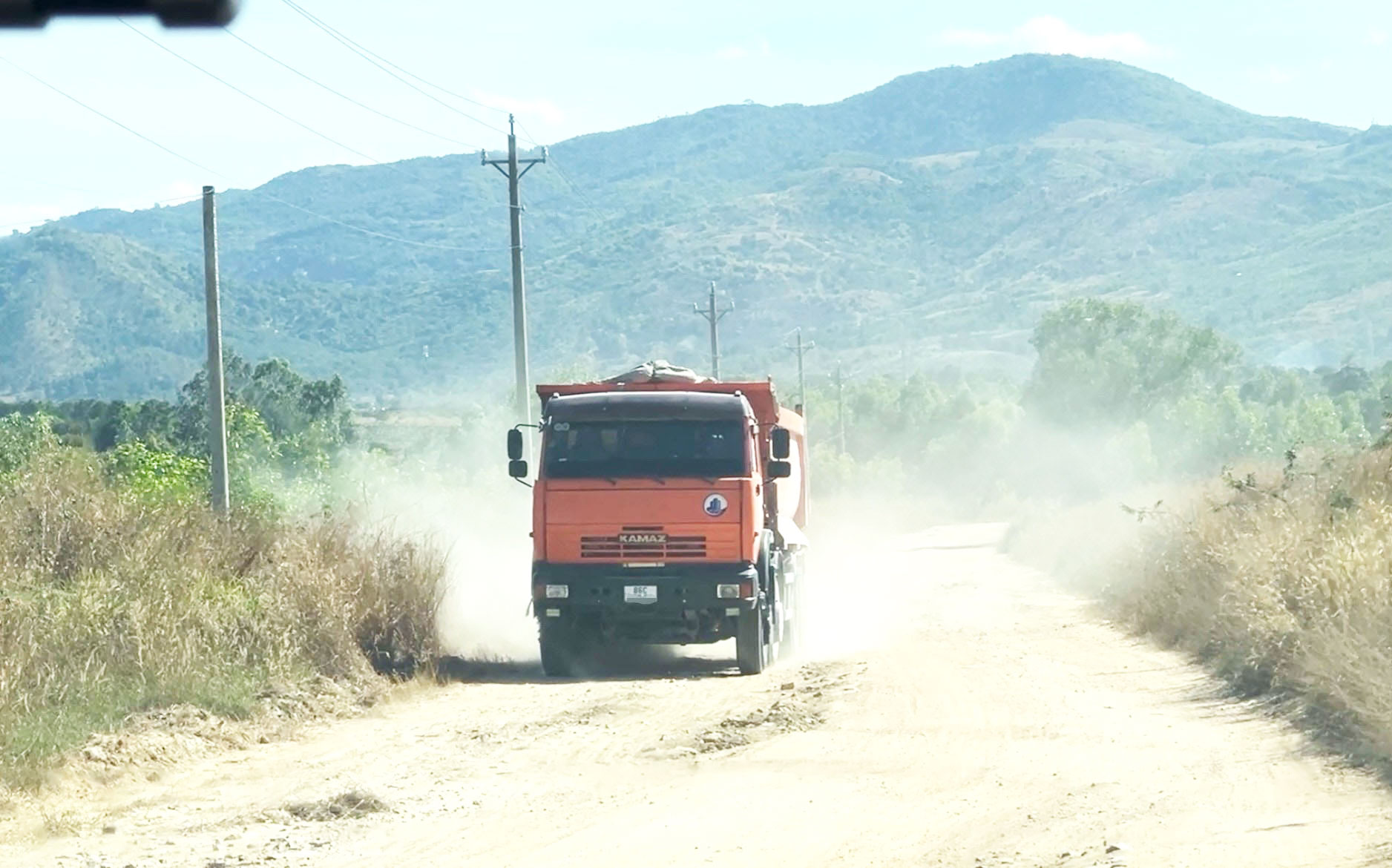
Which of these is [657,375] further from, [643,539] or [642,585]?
[642,585]

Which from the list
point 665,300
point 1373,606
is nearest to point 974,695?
point 1373,606

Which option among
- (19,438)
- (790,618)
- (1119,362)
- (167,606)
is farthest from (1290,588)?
(1119,362)

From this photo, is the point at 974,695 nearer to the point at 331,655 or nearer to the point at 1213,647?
the point at 1213,647

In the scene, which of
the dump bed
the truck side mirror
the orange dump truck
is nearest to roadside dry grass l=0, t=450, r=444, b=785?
the orange dump truck

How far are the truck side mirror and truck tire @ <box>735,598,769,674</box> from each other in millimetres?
1788

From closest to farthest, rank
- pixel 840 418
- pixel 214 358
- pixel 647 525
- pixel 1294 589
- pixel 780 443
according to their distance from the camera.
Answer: pixel 1294 589
pixel 647 525
pixel 780 443
pixel 214 358
pixel 840 418

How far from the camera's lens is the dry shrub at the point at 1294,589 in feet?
42.5

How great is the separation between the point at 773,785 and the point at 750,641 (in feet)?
24.6

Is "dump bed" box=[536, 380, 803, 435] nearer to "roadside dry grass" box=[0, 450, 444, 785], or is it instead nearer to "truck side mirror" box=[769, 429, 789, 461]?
"truck side mirror" box=[769, 429, 789, 461]

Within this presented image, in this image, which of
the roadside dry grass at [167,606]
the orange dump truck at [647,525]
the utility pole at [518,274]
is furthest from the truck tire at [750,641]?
the utility pole at [518,274]

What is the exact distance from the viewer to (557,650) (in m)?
19.6

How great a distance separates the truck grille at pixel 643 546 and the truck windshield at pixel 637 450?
0.70 m

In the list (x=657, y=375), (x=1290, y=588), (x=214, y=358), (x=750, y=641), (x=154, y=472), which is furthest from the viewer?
(x=154, y=472)

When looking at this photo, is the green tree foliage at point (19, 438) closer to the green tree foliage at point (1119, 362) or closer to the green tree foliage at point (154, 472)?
the green tree foliage at point (154, 472)
